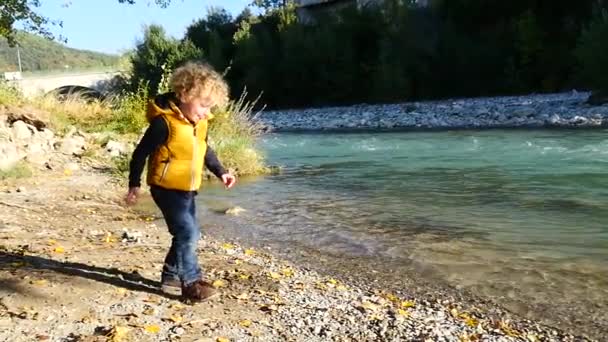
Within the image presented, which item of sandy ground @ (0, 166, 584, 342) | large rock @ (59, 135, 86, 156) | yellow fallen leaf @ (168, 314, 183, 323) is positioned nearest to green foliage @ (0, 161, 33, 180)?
large rock @ (59, 135, 86, 156)

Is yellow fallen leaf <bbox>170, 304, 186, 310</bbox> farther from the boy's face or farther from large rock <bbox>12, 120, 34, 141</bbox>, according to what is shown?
large rock <bbox>12, 120, 34, 141</bbox>

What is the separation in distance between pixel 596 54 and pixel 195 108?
3125 cm

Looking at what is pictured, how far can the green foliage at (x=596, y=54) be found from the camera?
103 feet

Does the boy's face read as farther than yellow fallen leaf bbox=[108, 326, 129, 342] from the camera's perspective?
Yes

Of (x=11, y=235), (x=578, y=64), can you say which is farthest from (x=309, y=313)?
(x=578, y=64)

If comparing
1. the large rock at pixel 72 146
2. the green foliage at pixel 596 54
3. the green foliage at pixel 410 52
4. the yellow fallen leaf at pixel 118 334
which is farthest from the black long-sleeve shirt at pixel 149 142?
the green foliage at pixel 410 52

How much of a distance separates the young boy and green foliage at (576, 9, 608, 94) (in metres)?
29.2

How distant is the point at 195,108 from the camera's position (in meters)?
4.60

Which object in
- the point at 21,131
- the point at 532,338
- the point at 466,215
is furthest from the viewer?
the point at 21,131

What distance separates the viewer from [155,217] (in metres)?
8.81

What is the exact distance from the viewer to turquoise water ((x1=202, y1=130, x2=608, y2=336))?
598cm

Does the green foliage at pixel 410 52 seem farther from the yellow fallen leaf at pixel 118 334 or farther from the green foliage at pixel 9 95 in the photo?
the yellow fallen leaf at pixel 118 334

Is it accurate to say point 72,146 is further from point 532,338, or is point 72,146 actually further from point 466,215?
Result: point 532,338

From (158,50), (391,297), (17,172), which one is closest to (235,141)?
(17,172)
